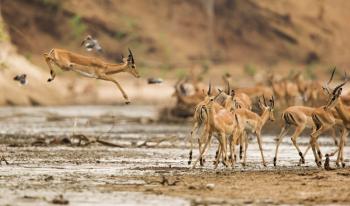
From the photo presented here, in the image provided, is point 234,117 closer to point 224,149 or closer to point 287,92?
point 224,149

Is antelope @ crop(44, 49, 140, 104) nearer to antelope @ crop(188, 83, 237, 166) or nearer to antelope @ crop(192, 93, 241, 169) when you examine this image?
antelope @ crop(188, 83, 237, 166)

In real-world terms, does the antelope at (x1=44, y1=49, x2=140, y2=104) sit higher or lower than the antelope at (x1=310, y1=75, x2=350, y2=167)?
higher

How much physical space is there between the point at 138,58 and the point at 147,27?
14.0 ft

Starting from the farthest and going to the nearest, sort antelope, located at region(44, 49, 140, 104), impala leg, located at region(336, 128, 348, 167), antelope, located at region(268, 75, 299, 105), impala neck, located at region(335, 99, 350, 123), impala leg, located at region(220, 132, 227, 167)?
antelope, located at region(268, 75, 299, 105) → antelope, located at region(44, 49, 140, 104) → impala neck, located at region(335, 99, 350, 123) → impala leg, located at region(336, 128, 348, 167) → impala leg, located at region(220, 132, 227, 167)

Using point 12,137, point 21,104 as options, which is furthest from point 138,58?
point 12,137

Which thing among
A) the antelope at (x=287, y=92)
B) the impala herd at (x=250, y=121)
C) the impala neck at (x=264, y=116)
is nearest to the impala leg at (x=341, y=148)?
the impala herd at (x=250, y=121)

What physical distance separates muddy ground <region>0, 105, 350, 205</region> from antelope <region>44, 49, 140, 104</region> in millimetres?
1590

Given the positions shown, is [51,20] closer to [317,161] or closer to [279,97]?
[279,97]

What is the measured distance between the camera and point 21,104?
46.7 meters

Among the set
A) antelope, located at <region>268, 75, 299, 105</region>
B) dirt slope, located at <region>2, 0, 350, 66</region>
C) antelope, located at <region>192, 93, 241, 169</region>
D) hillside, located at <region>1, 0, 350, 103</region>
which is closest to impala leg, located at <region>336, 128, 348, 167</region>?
antelope, located at <region>192, 93, 241, 169</region>

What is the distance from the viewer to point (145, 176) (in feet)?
56.5

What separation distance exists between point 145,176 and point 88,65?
445 centimetres

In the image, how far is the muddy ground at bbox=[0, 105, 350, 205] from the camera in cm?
1438

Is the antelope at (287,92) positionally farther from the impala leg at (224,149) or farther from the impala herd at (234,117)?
the impala leg at (224,149)
